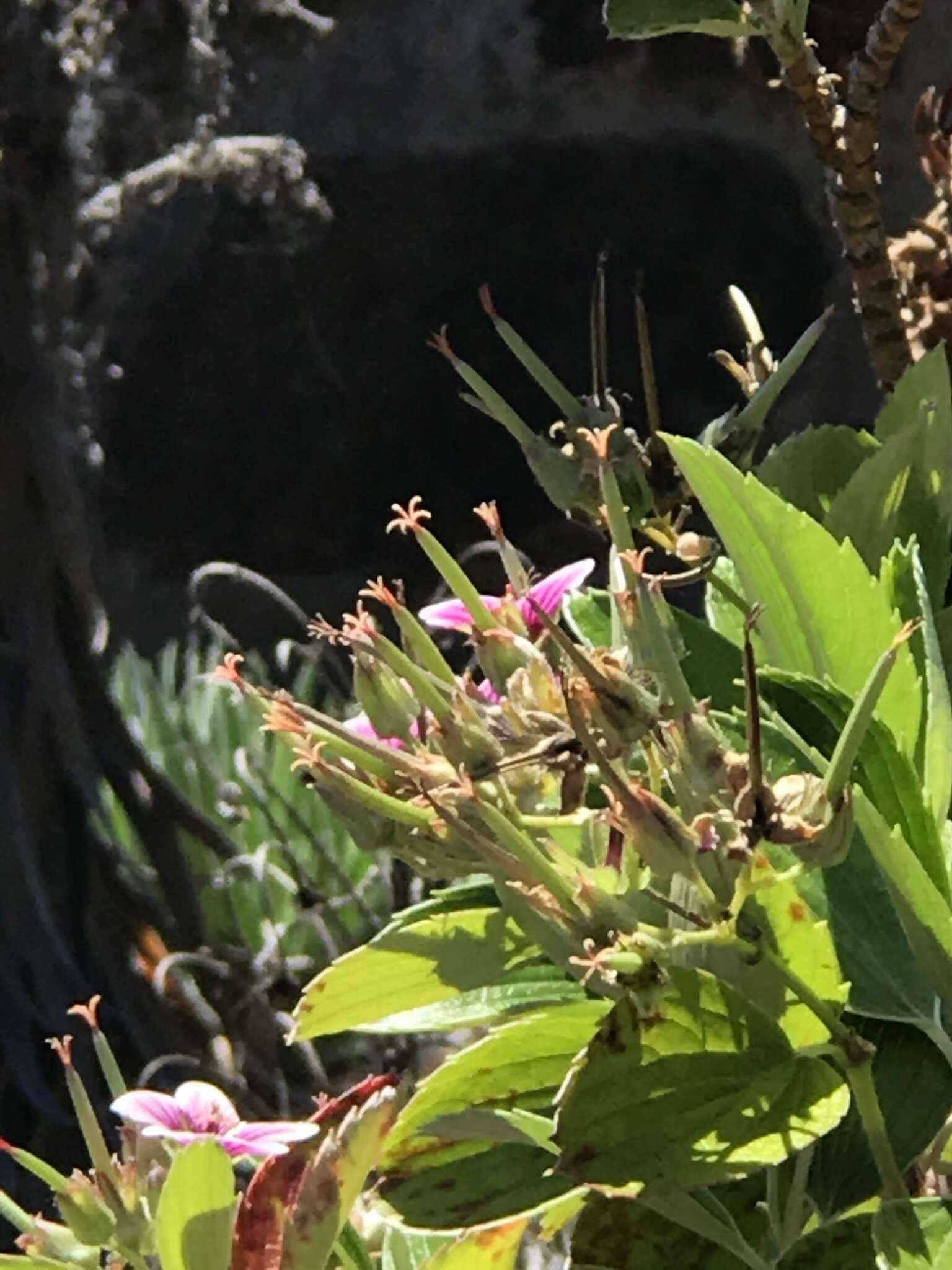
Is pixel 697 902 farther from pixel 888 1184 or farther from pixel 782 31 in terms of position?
pixel 782 31

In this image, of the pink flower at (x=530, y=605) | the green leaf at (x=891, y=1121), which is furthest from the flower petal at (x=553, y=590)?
the green leaf at (x=891, y=1121)

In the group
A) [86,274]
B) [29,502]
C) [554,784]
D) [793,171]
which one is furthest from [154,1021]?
[554,784]

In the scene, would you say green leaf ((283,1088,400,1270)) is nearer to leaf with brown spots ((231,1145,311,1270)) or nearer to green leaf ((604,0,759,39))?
leaf with brown spots ((231,1145,311,1270))

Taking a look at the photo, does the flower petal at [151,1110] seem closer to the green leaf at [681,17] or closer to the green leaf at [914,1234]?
the green leaf at [914,1234]

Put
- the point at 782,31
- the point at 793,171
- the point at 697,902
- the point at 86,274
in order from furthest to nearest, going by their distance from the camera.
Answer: the point at 86,274 → the point at 793,171 → the point at 782,31 → the point at 697,902

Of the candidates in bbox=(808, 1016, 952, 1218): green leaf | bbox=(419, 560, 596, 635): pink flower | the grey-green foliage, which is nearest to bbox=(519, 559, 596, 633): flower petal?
bbox=(419, 560, 596, 635): pink flower
